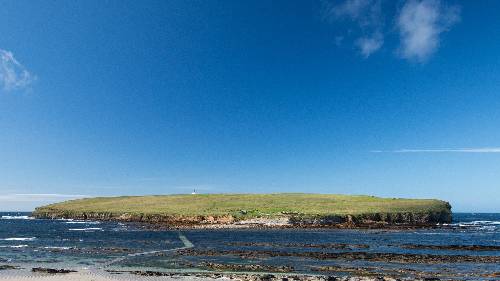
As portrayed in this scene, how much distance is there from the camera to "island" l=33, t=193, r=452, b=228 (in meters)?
130

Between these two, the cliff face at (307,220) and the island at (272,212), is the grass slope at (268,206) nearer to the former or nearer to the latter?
the island at (272,212)

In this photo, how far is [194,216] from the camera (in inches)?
5709

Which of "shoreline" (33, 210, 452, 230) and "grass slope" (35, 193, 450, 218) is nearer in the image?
"shoreline" (33, 210, 452, 230)

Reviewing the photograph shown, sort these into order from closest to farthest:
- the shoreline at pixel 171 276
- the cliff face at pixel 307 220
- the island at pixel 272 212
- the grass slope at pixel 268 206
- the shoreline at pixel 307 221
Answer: the shoreline at pixel 171 276 → the shoreline at pixel 307 221 → the cliff face at pixel 307 220 → the island at pixel 272 212 → the grass slope at pixel 268 206

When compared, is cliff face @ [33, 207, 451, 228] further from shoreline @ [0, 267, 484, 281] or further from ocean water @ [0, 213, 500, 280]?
shoreline @ [0, 267, 484, 281]

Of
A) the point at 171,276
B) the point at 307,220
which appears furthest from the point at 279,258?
the point at 307,220

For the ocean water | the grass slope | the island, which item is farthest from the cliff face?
the ocean water

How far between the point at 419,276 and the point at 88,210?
172 m

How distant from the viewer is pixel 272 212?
144 metres

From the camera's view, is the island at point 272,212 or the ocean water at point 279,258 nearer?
the ocean water at point 279,258

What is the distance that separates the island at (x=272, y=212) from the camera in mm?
130000

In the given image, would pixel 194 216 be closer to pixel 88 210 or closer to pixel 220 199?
pixel 220 199

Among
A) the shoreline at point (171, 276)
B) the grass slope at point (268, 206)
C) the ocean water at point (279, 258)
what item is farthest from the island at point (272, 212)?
the shoreline at point (171, 276)

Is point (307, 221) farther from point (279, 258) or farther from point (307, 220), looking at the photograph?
point (279, 258)
